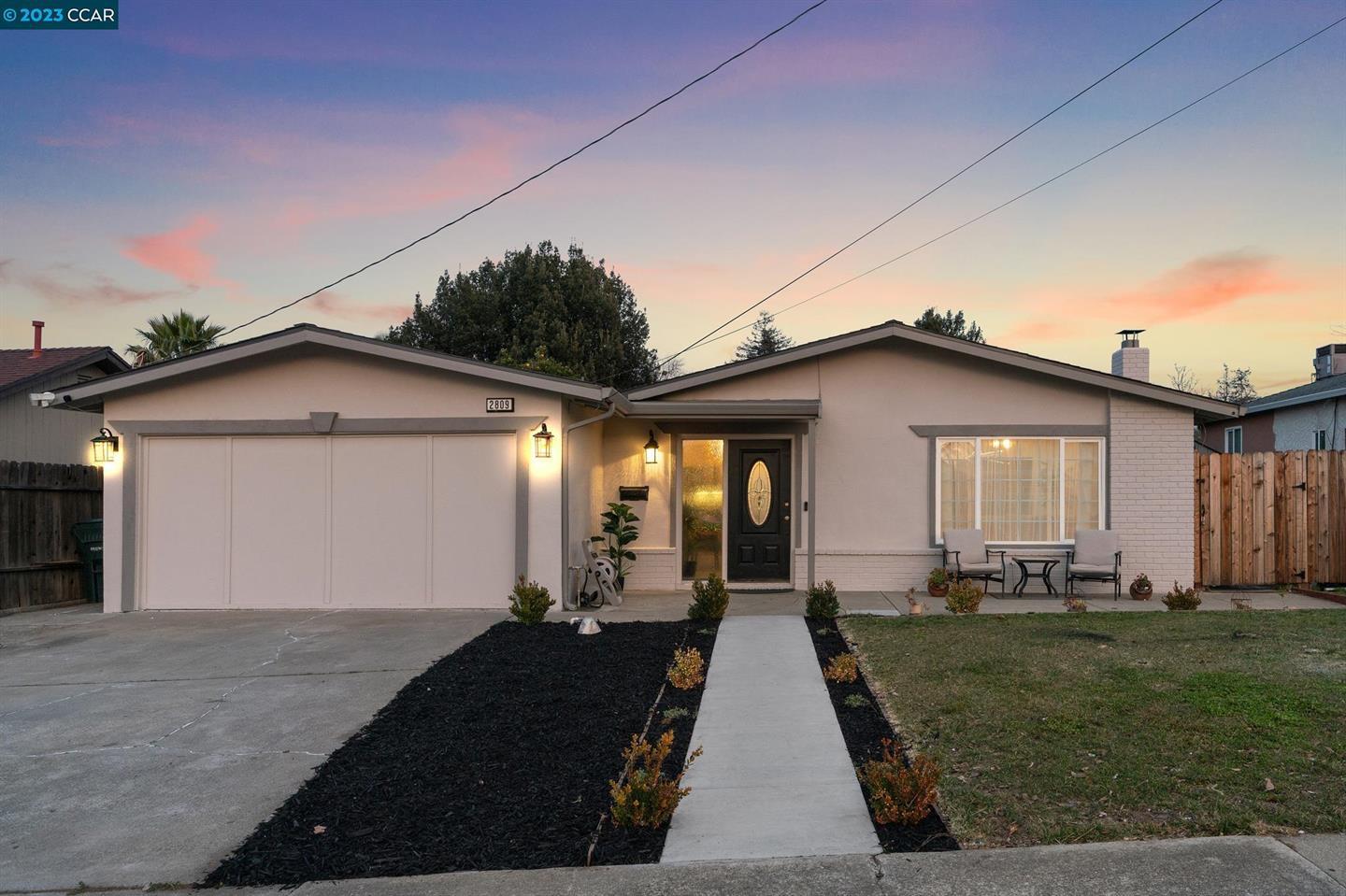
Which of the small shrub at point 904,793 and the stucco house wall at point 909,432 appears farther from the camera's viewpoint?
the stucco house wall at point 909,432

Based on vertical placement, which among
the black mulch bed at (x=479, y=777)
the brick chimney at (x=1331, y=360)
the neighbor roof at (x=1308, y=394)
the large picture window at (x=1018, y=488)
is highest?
the brick chimney at (x=1331, y=360)

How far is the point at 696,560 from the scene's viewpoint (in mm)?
12695

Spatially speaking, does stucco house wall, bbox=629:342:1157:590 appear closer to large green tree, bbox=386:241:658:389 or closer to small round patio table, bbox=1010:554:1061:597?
small round patio table, bbox=1010:554:1061:597

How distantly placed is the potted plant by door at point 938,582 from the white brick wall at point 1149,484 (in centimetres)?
251

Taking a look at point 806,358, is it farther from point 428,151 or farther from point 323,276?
point 323,276

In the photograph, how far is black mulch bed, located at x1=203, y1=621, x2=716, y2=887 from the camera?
13.0ft

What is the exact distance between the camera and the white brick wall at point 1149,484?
471 inches

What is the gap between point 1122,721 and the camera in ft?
18.4

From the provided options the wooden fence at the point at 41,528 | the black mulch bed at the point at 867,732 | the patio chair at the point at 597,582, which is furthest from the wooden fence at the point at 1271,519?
the wooden fence at the point at 41,528

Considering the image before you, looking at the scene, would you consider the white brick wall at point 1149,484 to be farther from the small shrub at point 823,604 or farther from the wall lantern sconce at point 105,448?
the wall lantern sconce at point 105,448

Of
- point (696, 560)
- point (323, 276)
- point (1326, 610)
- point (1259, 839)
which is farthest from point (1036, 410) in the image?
point (323, 276)

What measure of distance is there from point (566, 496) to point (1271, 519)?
9.96 metres

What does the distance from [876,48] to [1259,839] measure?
37.0ft

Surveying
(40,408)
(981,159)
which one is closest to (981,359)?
(981,159)
